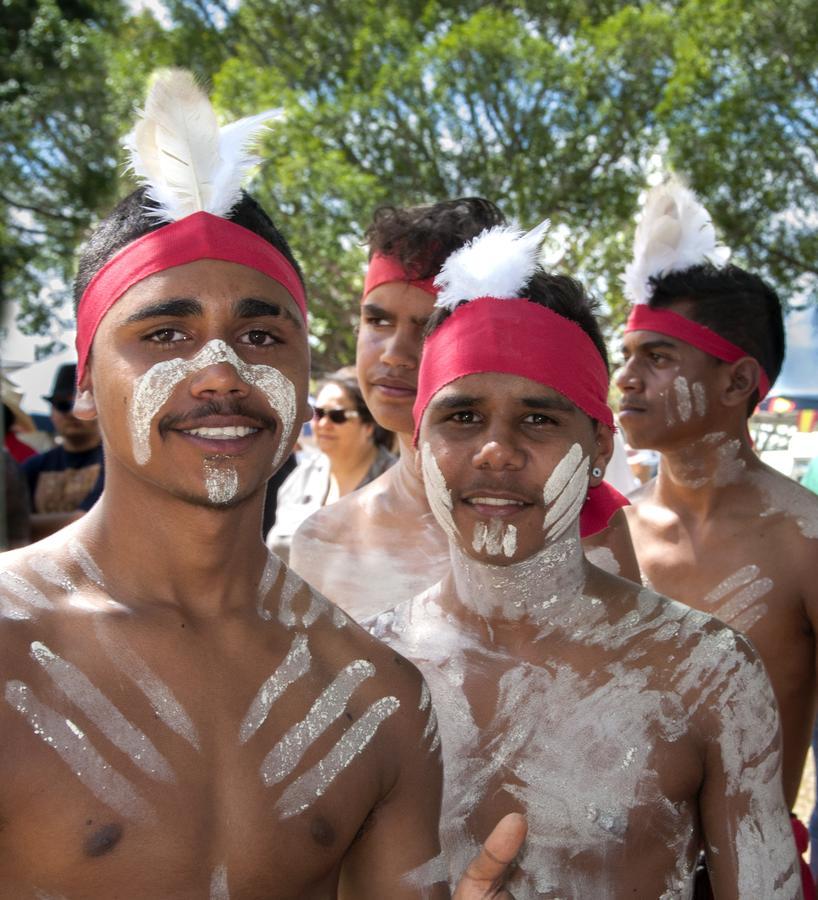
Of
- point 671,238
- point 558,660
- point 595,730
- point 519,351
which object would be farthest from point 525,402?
point 671,238

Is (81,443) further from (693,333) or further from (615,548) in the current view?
(615,548)

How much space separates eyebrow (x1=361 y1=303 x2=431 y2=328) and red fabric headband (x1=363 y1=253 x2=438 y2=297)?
0.16 feet

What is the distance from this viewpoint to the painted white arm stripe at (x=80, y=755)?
4.78 ft

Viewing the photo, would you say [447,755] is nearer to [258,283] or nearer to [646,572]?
[258,283]

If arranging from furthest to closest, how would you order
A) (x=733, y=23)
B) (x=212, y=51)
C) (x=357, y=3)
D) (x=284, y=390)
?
(x=212, y=51), (x=357, y=3), (x=733, y=23), (x=284, y=390)

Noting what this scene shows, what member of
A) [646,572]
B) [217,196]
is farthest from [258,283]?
[646,572]

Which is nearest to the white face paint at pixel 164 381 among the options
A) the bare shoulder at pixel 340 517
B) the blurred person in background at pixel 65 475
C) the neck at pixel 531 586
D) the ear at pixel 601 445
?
the neck at pixel 531 586

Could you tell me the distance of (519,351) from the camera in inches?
87.3

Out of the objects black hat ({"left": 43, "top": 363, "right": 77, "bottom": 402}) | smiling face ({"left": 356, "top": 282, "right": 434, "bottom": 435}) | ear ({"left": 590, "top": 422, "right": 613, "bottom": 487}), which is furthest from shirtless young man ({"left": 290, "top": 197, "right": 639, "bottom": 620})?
black hat ({"left": 43, "top": 363, "right": 77, "bottom": 402})

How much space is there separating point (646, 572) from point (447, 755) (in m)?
1.53

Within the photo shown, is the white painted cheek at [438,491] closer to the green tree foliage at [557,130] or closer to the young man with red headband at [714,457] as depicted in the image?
the young man with red headband at [714,457]

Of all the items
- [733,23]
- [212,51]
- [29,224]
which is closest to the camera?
[733,23]

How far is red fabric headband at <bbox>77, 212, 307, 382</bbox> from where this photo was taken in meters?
1.69

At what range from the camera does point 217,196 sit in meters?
1.78
